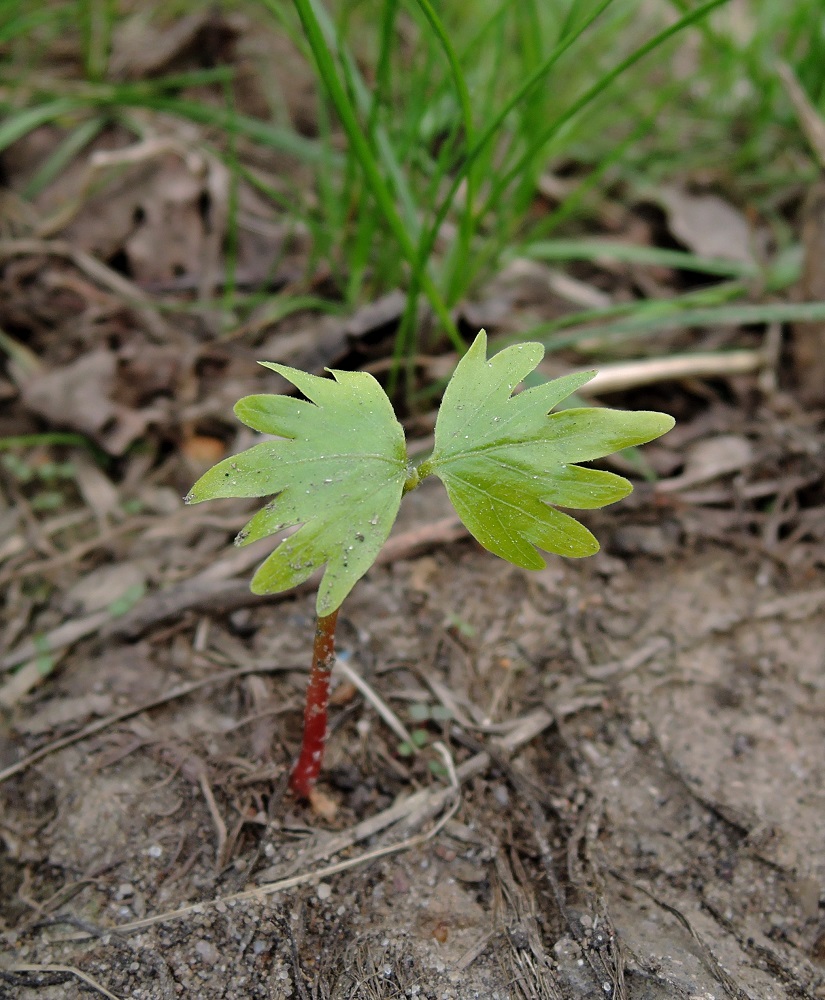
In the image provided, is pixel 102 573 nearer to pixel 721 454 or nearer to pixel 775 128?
pixel 721 454

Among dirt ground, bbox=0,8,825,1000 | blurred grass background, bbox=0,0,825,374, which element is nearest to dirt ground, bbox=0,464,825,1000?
dirt ground, bbox=0,8,825,1000

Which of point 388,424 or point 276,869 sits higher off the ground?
point 388,424

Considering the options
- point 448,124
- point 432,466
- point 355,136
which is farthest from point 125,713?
point 448,124

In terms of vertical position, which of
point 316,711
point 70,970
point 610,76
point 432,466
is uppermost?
point 610,76

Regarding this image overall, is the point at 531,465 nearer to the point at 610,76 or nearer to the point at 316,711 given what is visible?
the point at 316,711

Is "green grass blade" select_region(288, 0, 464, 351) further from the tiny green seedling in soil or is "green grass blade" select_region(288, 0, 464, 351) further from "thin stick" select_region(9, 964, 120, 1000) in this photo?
"thin stick" select_region(9, 964, 120, 1000)

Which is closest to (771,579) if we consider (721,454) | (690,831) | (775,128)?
(721,454)
